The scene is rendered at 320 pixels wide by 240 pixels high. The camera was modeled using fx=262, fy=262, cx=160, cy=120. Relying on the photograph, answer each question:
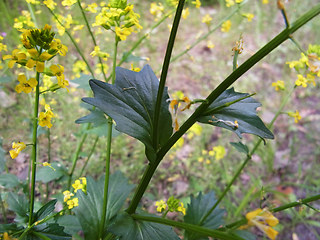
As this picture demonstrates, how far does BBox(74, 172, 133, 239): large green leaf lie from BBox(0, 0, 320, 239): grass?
1.67 feet

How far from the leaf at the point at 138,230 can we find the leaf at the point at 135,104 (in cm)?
26

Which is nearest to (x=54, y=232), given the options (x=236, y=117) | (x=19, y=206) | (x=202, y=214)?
(x=19, y=206)

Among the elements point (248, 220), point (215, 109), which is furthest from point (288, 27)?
point (248, 220)

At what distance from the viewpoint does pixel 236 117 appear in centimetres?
97

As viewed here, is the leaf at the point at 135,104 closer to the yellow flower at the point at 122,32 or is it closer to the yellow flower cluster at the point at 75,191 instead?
the yellow flower at the point at 122,32

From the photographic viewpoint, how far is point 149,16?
4.16m

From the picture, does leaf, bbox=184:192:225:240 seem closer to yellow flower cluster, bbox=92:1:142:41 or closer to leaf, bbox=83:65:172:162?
leaf, bbox=83:65:172:162

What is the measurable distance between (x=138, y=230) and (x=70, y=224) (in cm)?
50

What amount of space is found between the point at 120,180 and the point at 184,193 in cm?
89

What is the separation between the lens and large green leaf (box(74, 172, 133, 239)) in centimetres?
126

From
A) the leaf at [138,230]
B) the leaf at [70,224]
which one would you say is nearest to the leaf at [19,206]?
the leaf at [70,224]

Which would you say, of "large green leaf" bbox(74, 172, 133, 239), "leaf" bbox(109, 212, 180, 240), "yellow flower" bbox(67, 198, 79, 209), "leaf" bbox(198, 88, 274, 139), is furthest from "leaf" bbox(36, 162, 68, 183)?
"leaf" bbox(198, 88, 274, 139)

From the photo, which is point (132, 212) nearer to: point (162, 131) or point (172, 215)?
point (162, 131)

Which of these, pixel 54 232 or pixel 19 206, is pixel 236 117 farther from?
pixel 19 206
